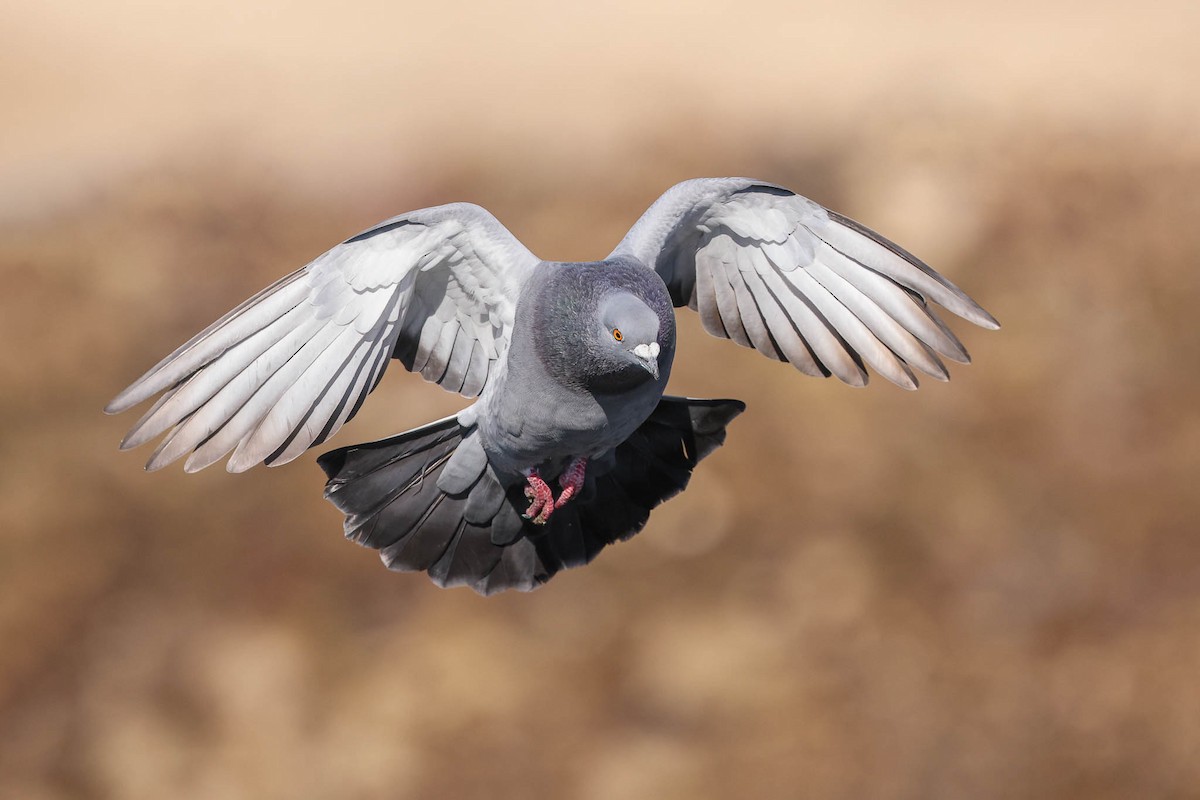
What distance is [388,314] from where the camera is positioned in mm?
4992

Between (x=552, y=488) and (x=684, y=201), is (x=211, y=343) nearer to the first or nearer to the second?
(x=552, y=488)

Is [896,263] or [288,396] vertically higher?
[896,263]

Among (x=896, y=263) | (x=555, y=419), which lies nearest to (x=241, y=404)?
(x=555, y=419)

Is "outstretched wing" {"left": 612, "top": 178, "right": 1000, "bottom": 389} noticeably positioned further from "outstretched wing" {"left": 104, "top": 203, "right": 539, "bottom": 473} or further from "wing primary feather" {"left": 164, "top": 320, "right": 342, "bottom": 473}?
"wing primary feather" {"left": 164, "top": 320, "right": 342, "bottom": 473}

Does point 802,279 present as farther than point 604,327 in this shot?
Yes

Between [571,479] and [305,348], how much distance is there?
Result: 4.97 ft

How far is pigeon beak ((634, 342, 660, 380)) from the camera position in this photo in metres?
4.37

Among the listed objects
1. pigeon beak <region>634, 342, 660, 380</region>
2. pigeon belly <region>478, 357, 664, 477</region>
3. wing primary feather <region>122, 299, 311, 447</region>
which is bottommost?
pigeon belly <region>478, 357, 664, 477</region>

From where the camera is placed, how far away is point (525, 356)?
4.90 metres

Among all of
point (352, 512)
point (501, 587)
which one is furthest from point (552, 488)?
point (352, 512)

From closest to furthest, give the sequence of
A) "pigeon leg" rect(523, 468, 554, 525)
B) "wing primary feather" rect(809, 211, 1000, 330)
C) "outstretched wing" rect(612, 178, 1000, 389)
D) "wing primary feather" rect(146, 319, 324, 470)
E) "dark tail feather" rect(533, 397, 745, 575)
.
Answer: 1. "wing primary feather" rect(146, 319, 324, 470)
2. "wing primary feather" rect(809, 211, 1000, 330)
3. "outstretched wing" rect(612, 178, 1000, 389)
4. "pigeon leg" rect(523, 468, 554, 525)
5. "dark tail feather" rect(533, 397, 745, 575)

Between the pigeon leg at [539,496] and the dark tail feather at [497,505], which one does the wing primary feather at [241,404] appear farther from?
the pigeon leg at [539,496]

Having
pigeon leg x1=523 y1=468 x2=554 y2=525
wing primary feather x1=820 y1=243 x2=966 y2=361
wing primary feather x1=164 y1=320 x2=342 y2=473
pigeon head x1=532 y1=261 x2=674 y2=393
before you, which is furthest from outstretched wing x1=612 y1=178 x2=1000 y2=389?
wing primary feather x1=164 y1=320 x2=342 y2=473

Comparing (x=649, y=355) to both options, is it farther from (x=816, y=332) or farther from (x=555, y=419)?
(x=816, y=332)
